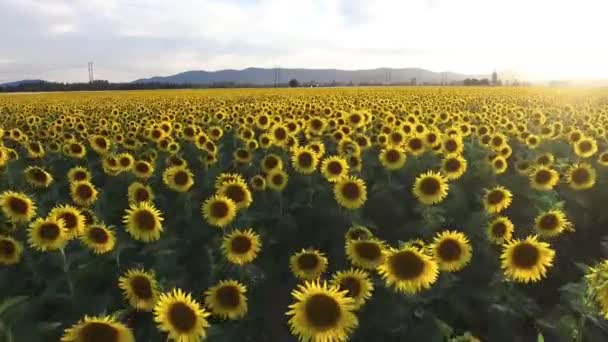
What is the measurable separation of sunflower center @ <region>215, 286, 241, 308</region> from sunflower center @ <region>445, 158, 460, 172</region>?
5243 millimetres

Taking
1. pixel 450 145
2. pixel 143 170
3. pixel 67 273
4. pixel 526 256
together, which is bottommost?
pixel 67 273

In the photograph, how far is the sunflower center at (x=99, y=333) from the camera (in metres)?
3.65

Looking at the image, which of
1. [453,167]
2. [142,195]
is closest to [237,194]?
[142,195]

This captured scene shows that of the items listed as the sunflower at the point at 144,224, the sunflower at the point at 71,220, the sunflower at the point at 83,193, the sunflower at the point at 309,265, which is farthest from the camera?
the sunflower at the point at 83,193

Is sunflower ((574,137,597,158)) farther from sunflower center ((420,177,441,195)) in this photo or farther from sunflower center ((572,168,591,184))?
sunflower center ((420,177,441,195))

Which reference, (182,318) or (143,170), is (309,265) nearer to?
(182,318)

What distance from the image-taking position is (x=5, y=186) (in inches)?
388

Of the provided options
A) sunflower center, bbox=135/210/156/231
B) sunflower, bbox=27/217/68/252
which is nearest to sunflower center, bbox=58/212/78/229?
sunflower, bbox=27/217/68/252

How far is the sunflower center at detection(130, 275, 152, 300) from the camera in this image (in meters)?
4.80

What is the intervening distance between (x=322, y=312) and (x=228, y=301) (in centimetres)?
109

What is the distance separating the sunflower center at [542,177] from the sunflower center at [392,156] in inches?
84.3

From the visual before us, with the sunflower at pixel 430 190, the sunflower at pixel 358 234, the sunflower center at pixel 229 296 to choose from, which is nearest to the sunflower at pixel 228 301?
the sunflower center at pixel 229 296

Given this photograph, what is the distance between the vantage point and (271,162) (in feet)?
29.8

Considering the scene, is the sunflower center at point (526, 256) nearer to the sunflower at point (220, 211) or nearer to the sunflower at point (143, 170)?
the sunflower at point (220, 211)
